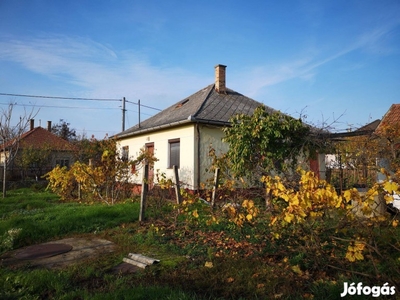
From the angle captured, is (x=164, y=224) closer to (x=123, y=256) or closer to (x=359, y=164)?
(x=123, y=256)

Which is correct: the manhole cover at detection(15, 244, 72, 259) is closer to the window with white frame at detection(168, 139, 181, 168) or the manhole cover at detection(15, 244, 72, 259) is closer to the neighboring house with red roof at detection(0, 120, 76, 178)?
the window with white frame at detection(168, 139, 181, 168)

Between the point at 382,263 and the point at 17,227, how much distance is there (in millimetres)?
6885

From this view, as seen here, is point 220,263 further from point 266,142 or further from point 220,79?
point 220,79

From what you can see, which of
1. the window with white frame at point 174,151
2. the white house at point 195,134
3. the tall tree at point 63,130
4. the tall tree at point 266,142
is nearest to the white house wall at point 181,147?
the white house at point 195,134

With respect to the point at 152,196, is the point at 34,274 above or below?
below

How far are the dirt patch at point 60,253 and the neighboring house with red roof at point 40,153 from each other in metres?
14.2

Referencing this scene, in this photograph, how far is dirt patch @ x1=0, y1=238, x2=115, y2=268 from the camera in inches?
193

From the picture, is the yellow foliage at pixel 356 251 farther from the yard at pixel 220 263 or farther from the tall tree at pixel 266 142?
the tall tree at pixel 266 142

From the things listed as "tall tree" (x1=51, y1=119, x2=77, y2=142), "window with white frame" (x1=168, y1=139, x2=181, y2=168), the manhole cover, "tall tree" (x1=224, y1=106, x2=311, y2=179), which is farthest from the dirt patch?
"tall tree" (x1=51, y1=119, x2=77, y2=142)

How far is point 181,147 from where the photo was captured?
12.3 metres

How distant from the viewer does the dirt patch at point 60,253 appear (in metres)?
4.91

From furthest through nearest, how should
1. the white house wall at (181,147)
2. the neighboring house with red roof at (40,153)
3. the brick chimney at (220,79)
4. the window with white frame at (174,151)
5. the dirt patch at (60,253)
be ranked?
the neighboring house with red roof at (40,153), the brick chimney at (220,79), the window with white frame at (174,151), the white house wall at (181,147), the dirt patch at (60,253)

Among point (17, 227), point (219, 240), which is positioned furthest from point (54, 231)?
point (219, 240)

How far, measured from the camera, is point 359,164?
7.70m
